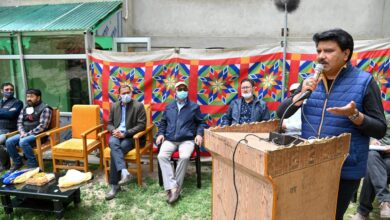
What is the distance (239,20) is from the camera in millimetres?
5844

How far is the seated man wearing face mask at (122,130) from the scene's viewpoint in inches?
148

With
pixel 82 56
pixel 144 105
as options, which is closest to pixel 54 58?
pixel 82 56

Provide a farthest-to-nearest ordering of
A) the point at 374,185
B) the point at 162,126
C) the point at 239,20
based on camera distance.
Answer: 1. the point at 239,20
2. the point at 162,126
3. the point at 374,185

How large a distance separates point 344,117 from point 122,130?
3.26 meters

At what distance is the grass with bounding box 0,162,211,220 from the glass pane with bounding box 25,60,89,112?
7.67 ft

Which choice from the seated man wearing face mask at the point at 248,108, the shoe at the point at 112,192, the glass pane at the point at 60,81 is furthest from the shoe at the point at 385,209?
the glass pane at the point at 60,81

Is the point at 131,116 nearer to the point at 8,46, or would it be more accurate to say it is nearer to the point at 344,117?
the point at 344,117

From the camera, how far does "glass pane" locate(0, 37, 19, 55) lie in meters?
5.64

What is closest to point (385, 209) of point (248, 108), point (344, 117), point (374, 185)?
point (374, 185)

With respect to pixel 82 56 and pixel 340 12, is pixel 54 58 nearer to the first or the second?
pixel 82 56

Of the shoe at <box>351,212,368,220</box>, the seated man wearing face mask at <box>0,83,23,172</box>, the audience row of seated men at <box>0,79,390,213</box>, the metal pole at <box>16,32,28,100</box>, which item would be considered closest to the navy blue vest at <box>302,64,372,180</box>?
the shoe at <box>351,212,368,220</box>

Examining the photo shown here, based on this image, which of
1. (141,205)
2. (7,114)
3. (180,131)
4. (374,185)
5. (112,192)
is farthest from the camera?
(7,114)

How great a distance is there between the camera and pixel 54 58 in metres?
5.30

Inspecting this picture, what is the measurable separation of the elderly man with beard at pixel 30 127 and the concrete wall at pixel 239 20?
92.8 inches
